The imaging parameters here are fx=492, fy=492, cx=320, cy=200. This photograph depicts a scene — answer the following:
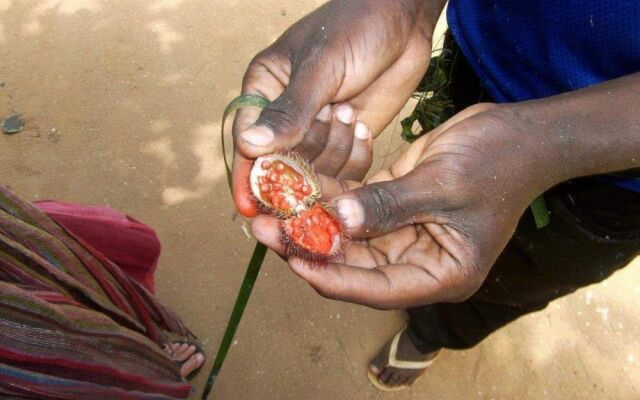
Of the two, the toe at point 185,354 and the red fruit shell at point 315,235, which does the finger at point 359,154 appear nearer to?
the red fruit shell at point 315,235

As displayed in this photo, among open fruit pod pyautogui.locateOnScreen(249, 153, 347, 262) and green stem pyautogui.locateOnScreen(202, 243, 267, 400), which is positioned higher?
open fruit pod pyautogui.locateOnScreen(249, 153, 347, 262)

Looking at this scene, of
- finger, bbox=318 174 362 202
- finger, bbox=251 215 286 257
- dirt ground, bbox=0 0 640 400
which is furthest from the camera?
dirt ground, bbox=0 0 640 400

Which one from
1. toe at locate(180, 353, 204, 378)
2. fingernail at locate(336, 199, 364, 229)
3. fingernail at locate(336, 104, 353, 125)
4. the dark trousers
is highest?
fingernail at locate(336, 199, 364, 229)

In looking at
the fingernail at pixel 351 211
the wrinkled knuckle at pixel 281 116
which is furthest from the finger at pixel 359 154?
the fingernail at pixel 351 211

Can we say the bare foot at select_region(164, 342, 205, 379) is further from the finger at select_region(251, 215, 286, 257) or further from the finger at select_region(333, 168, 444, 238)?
the finger at select_region(333, 168, 444, 238)

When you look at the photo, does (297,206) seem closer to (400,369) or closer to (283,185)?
(283,185)

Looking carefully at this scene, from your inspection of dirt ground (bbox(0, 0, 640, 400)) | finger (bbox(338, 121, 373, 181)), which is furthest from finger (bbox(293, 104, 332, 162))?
dirt ground (bbox(0, 0, 640, 400))

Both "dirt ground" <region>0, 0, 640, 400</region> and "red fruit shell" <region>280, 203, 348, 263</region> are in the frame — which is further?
"dirt ground" <region>0, 0, 640, 400</region>

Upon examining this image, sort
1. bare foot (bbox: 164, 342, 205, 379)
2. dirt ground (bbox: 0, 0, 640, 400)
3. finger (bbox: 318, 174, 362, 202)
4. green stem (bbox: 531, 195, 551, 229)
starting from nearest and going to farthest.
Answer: green stem (bbox: 531, 195, 551, 229) < finger (bbox: 318, 174, 362, 202) < bare foot (bbox: 164, 342, 205, 379) < dirt ground (bbox: 0, 0, 640, 400)
